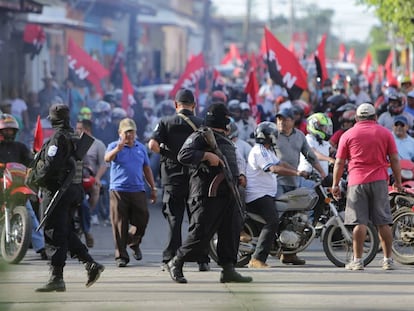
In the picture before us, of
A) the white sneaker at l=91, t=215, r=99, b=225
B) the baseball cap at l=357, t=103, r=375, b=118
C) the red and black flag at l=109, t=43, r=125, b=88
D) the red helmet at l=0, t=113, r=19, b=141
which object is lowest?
the white sneaker at l=91, t=215, r=99, b=225

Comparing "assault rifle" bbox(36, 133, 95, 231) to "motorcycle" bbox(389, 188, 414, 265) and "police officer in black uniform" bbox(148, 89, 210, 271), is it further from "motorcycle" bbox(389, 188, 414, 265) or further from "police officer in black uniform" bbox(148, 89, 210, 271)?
"motorcycle" bbox(389, 188, 414, 265)

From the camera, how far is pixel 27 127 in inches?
911

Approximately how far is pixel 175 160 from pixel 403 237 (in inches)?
97.7

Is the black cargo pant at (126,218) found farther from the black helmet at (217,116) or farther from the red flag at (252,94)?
the red flag at (252,94)

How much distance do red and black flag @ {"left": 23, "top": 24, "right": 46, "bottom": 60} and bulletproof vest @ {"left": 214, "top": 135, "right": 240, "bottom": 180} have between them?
2091cm

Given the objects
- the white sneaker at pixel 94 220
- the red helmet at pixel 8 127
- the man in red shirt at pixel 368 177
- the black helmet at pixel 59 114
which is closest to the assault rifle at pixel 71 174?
the black helmet at pixel 59 114

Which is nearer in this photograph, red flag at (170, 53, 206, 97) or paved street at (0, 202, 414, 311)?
paved street at (0, 202, 414, 311)

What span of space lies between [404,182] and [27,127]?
12.5m

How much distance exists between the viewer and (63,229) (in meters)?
8.92

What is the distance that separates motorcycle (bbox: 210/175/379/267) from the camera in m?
10.8

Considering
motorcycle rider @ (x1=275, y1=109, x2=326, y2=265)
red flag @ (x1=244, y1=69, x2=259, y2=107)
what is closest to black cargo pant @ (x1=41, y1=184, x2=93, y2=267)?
motorcycle rider @ (x1=275, y1=109, x2=326, y2=265)

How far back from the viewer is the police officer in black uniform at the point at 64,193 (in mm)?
8883

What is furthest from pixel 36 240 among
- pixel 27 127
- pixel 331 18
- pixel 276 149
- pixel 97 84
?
pixel 331 18

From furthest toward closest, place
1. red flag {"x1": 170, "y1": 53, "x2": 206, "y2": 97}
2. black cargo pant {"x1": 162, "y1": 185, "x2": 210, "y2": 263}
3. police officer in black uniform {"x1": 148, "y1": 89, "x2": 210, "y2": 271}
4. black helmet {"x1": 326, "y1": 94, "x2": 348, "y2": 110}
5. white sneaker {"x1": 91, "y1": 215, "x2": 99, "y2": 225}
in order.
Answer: red flag {"x1": 170, "y1": 53, "x2": 206, "y2": 97} → black helmet {"x1": 326, "y1": 94, "x2": 348, "y2": 110} → white sneaker {"x1": 91, "y1": 215, "x2": 99, "y2": 225} → black cargo pant {"x1": 162, "y1": 185, "x2": 210, "y2": 263} → police officer in black uniform {"x1": 148, "y1": 89, "x2": 210, "y2": 271}
